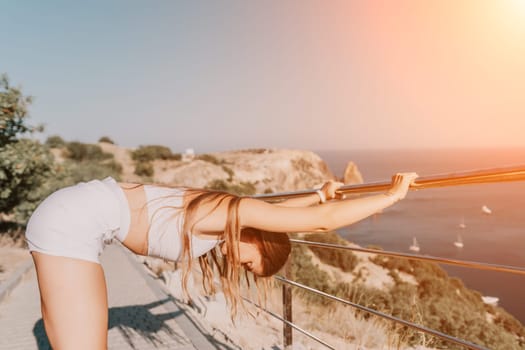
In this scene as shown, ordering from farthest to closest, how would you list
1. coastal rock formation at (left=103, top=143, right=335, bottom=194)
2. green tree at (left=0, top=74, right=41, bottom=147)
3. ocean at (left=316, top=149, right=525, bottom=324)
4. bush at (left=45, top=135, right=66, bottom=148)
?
bush at (left=45, top=135, right=66, bottom=148), coastal rock formation at (left=103, top=143, right=335, bottom=194), ocean at (left=316, top=149, right=525, bottom=324), green tree at (left=0, top=74, right=41, bottom=147)

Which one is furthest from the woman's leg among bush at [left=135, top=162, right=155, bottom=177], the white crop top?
bush at [left=135, top=162, right=155, bottom=177]

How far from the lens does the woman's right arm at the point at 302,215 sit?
6.29 ft

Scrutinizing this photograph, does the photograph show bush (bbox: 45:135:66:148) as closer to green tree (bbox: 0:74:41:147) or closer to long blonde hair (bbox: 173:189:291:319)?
green tree (bbox: 0:74:41:147)

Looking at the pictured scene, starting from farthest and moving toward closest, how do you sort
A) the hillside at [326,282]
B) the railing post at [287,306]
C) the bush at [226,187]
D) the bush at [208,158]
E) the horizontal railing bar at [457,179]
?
the bush at [208,158] → the bush at [226,187] → the hillside at [326,282] → the railing post at [287,306] → the horizontal railing bar at [457,179]

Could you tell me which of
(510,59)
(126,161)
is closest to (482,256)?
(510,59)

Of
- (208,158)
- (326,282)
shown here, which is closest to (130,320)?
(326,282)

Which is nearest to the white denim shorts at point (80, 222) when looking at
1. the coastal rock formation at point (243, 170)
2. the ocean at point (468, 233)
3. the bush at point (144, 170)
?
the ocean at point (468, 233)

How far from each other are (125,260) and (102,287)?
797 cm

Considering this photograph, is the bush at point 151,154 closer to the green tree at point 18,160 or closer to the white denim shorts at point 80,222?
the green tree at point 18,160

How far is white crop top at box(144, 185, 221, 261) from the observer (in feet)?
6.72

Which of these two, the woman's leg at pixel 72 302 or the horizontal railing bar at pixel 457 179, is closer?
the horizontal railing bar at pixel 457 179

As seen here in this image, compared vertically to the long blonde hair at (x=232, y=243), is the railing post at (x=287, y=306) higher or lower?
lower

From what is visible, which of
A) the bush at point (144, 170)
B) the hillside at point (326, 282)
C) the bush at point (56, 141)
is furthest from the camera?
the bush at point (56, 141)

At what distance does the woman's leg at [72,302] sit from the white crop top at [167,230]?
29cm
